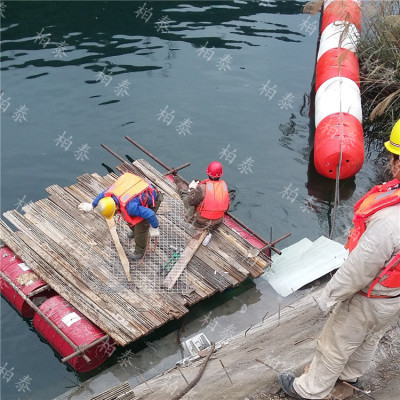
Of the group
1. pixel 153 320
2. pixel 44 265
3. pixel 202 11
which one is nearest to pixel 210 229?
pixel 153 320

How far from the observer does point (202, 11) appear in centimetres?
1788

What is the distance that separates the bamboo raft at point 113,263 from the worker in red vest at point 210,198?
39 centimetres

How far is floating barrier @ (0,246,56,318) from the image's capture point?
8523 millimetres

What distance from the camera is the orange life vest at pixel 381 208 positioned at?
4.54 m

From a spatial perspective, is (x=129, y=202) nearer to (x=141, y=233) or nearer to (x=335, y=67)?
(x=141, y=233)

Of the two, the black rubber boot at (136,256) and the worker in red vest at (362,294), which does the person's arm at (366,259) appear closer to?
the worker in red vest at (362,294)

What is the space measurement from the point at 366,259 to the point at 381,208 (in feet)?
1.52

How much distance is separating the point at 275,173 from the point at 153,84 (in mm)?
4719

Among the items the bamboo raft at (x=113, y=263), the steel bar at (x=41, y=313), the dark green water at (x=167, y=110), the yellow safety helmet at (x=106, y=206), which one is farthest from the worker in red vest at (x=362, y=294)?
the yellow safety helmet at (x=106, y=206)

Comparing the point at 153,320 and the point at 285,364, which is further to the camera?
the point at 153,320

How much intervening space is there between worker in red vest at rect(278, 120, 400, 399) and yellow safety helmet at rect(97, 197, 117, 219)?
359cm

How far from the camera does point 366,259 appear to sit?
4535mm

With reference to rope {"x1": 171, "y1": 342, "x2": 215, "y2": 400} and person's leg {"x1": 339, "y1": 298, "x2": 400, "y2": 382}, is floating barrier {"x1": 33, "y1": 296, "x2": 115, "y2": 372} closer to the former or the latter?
rope {"x1": 171, "y1": 342, "x2": 215, "y2": 400}

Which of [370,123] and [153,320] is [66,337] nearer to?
[153,320]
